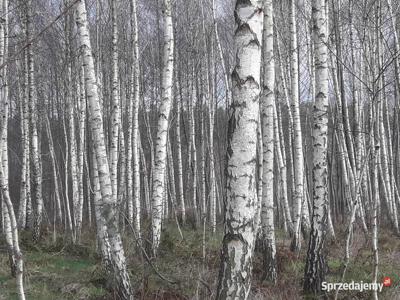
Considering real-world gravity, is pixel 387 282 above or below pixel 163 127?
below

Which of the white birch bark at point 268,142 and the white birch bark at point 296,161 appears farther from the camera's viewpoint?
the white birch bark at point 296,161

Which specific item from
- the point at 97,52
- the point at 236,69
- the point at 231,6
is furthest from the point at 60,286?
the point at 231,6

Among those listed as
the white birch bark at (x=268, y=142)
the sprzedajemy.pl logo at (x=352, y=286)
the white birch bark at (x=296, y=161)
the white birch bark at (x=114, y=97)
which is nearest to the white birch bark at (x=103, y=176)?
the white birch bark at (x=268, y=142)

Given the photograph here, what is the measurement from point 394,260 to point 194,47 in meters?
9.66

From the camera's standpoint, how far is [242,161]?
2.87 meters

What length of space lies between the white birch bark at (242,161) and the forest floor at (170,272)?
961mm

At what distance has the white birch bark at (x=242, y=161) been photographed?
2.85 metres

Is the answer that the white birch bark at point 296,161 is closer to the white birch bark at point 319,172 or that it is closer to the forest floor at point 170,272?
the forest floor at point 170,272

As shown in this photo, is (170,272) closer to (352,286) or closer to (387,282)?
(352,286)

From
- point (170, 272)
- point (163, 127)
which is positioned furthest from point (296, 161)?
point (170, 272)

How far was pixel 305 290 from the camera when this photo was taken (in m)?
4.90

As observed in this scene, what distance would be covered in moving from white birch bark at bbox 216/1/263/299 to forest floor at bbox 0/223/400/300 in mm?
961

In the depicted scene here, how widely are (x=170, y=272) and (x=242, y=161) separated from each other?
3.94m

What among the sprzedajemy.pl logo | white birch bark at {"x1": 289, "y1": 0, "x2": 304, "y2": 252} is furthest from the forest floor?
white birch bark at {"x1": 289, "y1": 0, "x2": 304, "y2": 252}
